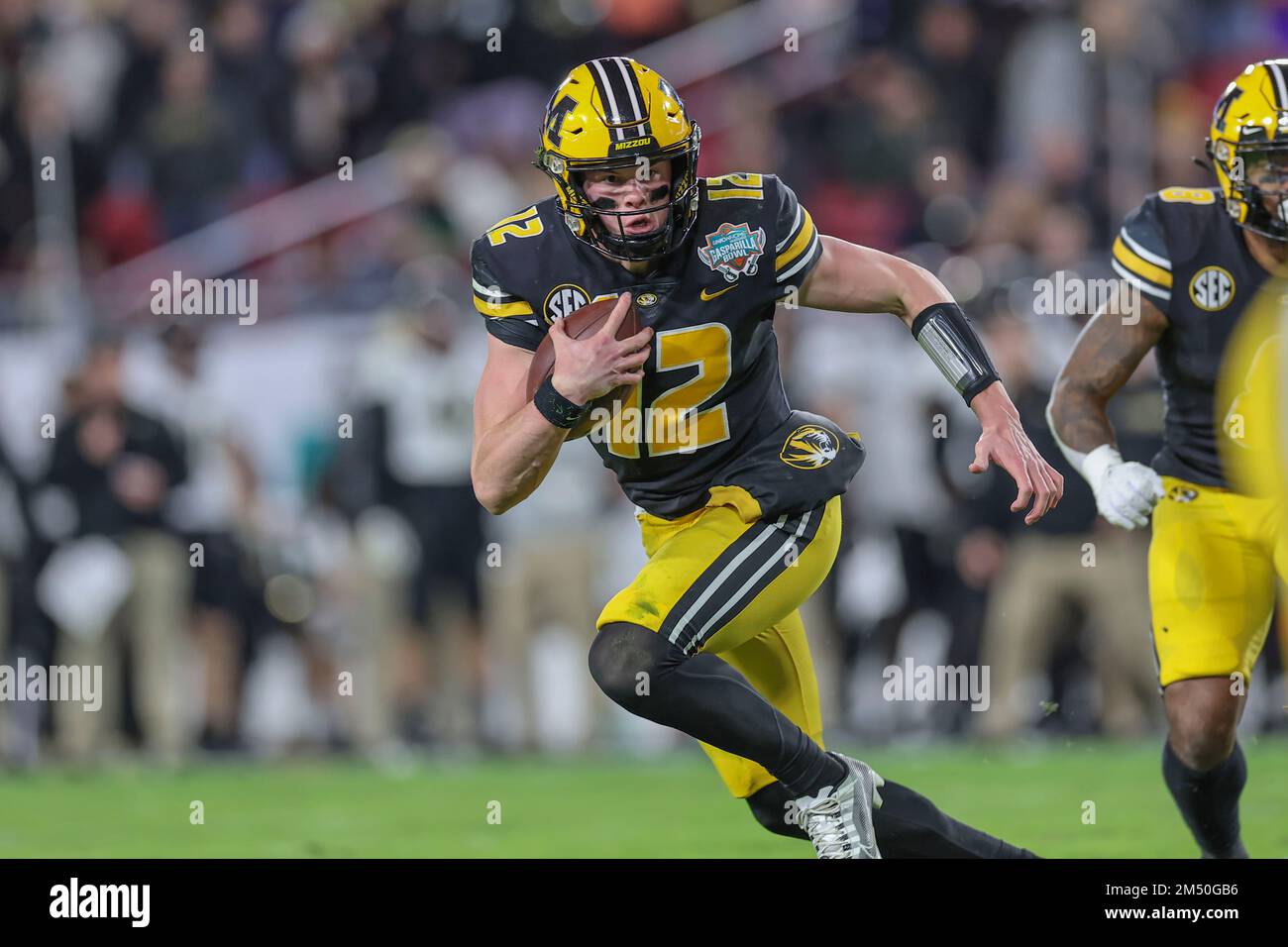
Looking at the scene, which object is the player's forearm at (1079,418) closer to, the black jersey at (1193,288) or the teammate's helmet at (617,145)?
the black jersey at (1193,288)

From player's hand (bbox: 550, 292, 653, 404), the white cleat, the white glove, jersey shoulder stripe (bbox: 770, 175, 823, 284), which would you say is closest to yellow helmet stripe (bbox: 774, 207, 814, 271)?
jersey shoulder stripe (bbox: 770, 175, 823, 284)

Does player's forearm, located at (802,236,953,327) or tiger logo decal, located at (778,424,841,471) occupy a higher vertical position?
player's forearm, located at (802,236,953,327)

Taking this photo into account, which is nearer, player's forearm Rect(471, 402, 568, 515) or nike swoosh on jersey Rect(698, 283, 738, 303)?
player's forearm Rect(471, 402, 568, 515)

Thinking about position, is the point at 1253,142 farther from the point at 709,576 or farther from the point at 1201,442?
the point at 709,576

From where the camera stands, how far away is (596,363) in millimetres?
4633

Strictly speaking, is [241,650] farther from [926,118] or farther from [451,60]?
[926,118]

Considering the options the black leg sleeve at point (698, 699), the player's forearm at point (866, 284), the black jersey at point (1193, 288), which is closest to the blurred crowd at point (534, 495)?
the black jersey at point (1193, 288)

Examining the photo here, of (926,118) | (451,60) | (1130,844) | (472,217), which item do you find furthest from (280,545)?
(1130,844)

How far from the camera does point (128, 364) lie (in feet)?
32.7

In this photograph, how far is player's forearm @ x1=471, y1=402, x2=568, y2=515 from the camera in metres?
4.70

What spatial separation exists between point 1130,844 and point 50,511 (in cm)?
572

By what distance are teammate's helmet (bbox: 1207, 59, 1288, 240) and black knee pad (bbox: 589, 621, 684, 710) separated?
197cm

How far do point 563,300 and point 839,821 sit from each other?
58.0 inches

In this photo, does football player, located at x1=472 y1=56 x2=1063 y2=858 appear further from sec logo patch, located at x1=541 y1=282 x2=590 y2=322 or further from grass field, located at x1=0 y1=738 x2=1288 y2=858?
grass field, located at x1=0 y1=738 x2=1288 y2=858
